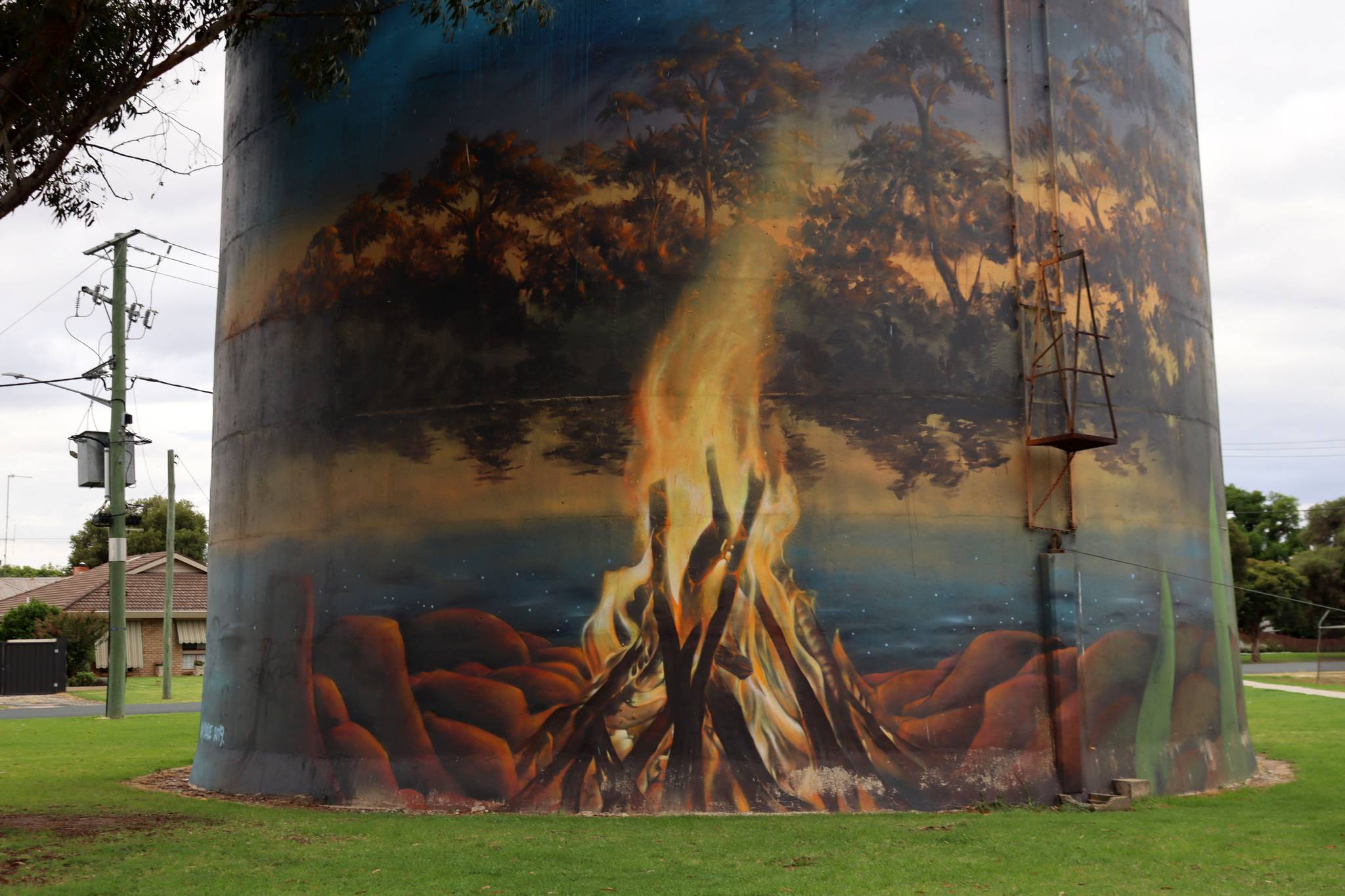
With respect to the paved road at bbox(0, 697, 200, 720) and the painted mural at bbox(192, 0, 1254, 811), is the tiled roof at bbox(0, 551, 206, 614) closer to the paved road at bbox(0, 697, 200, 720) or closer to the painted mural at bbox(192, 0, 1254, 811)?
the paved road at bbox(0, 697, 200, 720)

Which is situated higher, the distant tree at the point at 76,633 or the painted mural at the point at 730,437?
the painted mural at the point at 730,437

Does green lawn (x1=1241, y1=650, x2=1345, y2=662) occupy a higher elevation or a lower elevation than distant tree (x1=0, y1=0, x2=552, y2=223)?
lower

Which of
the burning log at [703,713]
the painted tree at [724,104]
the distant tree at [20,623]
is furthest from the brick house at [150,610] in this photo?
the painted tree at [724,104]

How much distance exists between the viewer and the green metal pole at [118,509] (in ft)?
90.1

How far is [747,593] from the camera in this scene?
44.0 feet

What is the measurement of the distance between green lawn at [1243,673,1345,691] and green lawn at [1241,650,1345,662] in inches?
653

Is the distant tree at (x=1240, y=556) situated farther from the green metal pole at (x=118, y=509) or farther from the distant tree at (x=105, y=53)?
the distant tree at (x=105, y=53)

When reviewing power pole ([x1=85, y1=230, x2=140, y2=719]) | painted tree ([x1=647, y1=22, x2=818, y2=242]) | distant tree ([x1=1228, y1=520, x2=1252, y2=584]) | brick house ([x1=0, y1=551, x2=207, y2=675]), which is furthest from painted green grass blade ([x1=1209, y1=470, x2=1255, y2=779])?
distant tree ([x1=1228, y1=520, x2=1252, y2=584])

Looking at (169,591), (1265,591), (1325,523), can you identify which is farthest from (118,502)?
(1325,523)

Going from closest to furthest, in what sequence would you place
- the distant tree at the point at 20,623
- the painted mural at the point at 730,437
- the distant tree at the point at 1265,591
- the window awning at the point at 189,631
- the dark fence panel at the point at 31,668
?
the painted mural at the point at 730,437 → the dark fence panel at the point at 31,668 → the distant tree at the point at 20,623 → the window awning at the point at 189,631 → the distant tree at the point at 1265,591

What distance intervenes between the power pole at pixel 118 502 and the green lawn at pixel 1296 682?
32.5 metres

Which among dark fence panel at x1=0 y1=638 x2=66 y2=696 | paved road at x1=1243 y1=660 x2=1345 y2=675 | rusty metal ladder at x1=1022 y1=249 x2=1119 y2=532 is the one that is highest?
rusty metal ladder at x1=1022 y1=249 x2=1119 y2=532

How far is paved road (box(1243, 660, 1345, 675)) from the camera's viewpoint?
46.9 meters

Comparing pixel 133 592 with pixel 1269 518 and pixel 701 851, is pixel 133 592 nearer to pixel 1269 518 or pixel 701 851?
pixel 701 851
